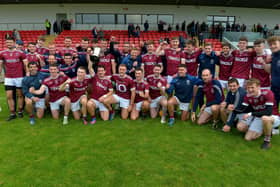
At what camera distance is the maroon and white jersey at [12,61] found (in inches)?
210

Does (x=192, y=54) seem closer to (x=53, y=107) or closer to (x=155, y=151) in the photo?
(x=155, y=151)

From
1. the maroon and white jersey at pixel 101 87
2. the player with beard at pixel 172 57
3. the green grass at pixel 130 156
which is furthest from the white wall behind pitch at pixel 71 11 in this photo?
the green grass at pixel 130 156

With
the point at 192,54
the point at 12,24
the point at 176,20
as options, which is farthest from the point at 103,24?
the point at 192,54

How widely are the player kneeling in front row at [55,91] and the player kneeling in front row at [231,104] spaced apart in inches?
145

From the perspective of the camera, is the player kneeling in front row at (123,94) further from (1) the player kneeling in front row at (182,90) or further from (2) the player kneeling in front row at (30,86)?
(2) the player kneeling in front row at (30,86)

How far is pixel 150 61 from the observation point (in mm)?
6125

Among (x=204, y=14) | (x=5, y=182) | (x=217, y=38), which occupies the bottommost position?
(x=5, y=182)

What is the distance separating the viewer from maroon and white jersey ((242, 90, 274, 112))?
13.0ft

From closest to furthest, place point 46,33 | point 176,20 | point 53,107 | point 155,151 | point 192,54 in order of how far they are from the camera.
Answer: point 155,151, point 53,107, point 192,54, point 46,33, point 176,20

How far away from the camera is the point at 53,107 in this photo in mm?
5391

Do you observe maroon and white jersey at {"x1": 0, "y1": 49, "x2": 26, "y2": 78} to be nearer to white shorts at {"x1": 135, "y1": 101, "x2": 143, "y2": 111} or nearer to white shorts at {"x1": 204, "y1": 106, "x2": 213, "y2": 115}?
white shorts at {"x1": 135, "y1": 101, "x2": 143, "y2": 111}

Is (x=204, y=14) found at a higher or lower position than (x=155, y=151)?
higher

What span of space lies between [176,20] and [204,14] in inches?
125

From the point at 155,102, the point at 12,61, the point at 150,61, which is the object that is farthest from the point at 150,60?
the point at 12,61
